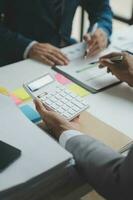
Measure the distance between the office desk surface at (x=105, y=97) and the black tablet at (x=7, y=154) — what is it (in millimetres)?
362

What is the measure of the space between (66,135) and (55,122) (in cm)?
7

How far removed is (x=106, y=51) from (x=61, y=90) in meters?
0.50

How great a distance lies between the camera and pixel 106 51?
161 cm

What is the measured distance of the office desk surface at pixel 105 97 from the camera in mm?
1112

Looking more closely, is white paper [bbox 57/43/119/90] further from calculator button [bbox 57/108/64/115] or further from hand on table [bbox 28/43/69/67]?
calculator button [bbox 57/108/64/115]

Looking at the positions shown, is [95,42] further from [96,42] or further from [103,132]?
[103,132]

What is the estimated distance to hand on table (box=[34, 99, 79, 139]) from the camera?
3.27 feet

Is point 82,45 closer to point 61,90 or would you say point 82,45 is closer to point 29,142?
point 61,90

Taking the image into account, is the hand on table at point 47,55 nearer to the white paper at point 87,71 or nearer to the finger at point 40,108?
the white paper at point 87,71

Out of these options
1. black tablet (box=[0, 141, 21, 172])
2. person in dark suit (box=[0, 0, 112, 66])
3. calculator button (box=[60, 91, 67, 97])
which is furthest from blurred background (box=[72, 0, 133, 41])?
black tablet (box=[0, 141, 21, 172])

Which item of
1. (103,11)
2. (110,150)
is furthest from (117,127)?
(103,11)

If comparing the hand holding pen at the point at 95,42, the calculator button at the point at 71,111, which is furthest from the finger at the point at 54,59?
the calculator button at the point at 71,111

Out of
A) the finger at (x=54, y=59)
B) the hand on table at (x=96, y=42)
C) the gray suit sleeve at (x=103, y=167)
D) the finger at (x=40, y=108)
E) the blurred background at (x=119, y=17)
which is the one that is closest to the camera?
the gray suit sleeve at (x=103, y=167)

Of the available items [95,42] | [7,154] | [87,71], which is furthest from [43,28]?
[7,154]
